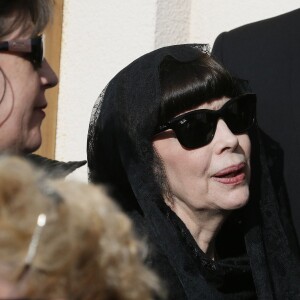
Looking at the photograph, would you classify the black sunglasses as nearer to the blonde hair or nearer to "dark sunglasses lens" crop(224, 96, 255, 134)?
"dark sunglasses lens" crop(224, 96, 255, 134)

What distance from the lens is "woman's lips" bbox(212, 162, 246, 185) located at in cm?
232

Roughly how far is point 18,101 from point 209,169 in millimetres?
694

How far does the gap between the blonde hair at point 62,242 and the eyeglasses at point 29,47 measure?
2.43 ft

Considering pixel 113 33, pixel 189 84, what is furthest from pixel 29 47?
pixel 113 33

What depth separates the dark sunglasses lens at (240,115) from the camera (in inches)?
91.4

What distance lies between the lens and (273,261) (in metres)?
2.41

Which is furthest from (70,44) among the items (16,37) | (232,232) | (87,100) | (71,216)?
(71,216)

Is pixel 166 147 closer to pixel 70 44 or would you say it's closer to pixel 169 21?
pixel 169 21

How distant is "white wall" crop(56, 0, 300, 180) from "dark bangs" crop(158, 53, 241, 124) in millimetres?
983

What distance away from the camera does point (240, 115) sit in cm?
234

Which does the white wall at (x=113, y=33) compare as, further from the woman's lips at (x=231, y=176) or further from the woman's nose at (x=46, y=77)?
the woman's nose at (x=46, y=77)

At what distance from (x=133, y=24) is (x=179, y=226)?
4.39 ft

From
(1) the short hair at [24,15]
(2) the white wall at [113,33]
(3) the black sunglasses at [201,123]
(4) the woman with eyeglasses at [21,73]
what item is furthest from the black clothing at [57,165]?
(2) the white wall at [113,33]

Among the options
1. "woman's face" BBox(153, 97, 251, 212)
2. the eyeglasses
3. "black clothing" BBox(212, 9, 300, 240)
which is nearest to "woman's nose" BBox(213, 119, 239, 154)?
"woman's face" BBox(153, 97, 251, 212)
